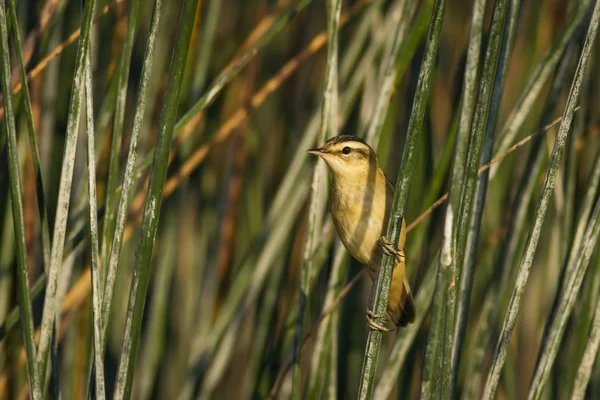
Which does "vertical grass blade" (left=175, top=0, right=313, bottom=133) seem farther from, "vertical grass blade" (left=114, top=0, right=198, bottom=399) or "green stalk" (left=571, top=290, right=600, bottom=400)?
"green stalk" (left=571, top=290, right=600, bottom=400)

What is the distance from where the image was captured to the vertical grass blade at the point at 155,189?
1066 millimetres

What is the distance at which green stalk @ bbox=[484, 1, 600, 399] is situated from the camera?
1116 mm

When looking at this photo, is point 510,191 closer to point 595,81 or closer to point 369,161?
point 595,81

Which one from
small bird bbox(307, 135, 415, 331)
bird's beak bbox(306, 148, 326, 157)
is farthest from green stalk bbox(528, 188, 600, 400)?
bird's beak bbox(306, 148, 326, 157)

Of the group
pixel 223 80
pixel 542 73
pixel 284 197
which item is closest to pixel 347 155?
Answer: pixel 284 197

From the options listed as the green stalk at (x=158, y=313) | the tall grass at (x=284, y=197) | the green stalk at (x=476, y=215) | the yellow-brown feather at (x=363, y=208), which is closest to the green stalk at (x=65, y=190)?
the tall grass at (x=284, y=197)

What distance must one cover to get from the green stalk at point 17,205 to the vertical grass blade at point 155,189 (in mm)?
154

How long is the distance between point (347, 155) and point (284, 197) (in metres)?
0.26

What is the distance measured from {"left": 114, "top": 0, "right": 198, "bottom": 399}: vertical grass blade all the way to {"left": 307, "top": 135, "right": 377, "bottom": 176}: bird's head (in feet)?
1.82

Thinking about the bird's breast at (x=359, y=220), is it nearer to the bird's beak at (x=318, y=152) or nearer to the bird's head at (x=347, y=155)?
the bird's head at (x=347, y=155)

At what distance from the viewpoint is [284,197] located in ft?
6.14

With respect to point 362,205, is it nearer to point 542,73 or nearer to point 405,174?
point 542,73

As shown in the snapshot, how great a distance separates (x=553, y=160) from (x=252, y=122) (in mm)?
1495

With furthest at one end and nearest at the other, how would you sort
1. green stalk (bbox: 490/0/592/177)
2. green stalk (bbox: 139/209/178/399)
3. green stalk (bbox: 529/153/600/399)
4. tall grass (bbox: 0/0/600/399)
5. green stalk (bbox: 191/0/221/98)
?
1. green stalk (bbox: 139/209/178/399)
2. green stalk (bbox: 191/0/221/98)
3. green stalk (bbox: 490/0/592/177)
4. green stalk (bbox: 529/153/600/399)
5. tall grass (bbox: 0/0/600/399)
